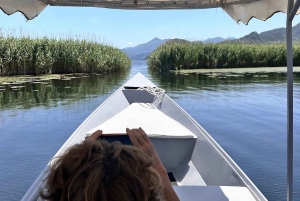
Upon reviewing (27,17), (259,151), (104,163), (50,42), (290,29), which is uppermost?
(50,42)

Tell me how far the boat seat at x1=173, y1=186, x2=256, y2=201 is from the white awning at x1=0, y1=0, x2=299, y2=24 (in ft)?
3.86

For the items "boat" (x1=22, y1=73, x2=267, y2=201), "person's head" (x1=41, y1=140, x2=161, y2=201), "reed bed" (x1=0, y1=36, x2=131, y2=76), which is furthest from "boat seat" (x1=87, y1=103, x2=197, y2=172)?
"reed bed" (x1=0, y1=36, x2=131, y2=76)

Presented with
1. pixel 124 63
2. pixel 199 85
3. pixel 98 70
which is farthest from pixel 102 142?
pixel 124 63

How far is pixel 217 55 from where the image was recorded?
18.9 m

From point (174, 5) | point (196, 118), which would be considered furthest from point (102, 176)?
point (196, 118)

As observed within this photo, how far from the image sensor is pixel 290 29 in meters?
1.97

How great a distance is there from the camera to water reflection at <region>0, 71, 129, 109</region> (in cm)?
841

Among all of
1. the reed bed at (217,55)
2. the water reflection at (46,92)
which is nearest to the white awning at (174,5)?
the water reflection at (46,92)

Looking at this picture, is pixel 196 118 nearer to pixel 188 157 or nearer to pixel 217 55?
pixel 188 157

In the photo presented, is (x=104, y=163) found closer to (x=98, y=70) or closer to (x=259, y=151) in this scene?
(x=259, y=151)

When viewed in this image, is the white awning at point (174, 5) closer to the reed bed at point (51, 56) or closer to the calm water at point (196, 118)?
the calm water at point (196, 118)

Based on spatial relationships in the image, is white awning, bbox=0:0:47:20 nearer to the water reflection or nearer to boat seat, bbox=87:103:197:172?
boat seat, bbox=87:103:197:172

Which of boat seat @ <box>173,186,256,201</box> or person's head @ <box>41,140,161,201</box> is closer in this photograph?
person's head @ <box>41,140,161,201</box>

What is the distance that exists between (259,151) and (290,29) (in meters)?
2.92
